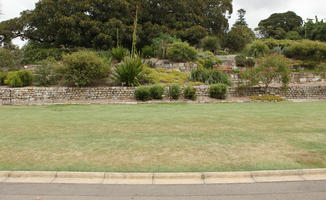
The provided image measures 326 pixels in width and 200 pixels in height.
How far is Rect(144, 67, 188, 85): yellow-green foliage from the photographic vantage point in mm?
18456

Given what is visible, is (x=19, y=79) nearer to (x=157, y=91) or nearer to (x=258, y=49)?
(x=157, y=91)

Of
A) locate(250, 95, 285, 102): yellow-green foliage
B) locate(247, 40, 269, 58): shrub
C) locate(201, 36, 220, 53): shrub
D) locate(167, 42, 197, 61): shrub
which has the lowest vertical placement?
locate(250, 95, 285, 102): yellow-green foliage

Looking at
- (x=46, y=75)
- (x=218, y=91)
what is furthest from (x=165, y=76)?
(x=46, y=75)

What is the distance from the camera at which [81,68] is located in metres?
16.4

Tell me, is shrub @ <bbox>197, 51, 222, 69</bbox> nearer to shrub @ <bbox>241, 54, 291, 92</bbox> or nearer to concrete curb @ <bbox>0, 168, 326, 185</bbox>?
shrub @ <bbox>241, 54, 291, 92</bbox>

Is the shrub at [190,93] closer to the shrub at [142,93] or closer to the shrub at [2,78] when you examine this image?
the shrub at [142,93]

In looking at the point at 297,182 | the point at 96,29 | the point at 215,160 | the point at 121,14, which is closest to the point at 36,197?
the point at 215,160

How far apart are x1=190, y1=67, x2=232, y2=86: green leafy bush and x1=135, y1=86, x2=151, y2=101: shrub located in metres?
5.48

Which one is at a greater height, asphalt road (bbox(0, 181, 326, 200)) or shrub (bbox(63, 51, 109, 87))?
shrub (bbox(63, 51, 109, 87))

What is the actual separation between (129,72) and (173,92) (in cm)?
345

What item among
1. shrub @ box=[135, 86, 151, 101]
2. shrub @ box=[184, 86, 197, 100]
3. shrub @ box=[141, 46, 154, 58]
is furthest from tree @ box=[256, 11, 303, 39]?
shrub @ box=[135, 86, 151, 101]

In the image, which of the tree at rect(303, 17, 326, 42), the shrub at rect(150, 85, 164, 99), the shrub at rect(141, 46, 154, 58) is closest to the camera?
the shrub at rect(150, 85, 164, 99)

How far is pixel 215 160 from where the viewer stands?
478 cm

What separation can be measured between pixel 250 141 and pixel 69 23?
883 inches
